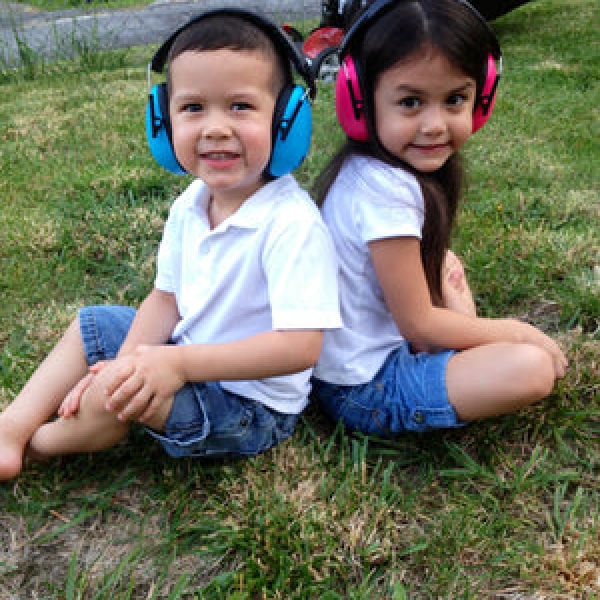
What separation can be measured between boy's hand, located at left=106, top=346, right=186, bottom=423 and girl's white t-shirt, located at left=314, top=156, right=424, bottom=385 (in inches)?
18.0

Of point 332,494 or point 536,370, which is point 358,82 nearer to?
point 536,370

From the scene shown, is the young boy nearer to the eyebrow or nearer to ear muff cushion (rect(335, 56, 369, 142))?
ear muff cushion (rect(335, 56, 369, 142))

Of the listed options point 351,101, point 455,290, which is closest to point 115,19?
point 455,290

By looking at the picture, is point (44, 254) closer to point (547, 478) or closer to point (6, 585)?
point (6, 585)

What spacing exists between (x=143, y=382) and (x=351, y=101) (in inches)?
31.0

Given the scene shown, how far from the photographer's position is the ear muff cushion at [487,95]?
1688mm

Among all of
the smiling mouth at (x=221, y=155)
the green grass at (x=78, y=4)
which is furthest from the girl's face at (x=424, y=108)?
the green grass at (x=78, y=4)

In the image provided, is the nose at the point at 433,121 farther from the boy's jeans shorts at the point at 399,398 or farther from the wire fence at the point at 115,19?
the wire fence at the point at 115,19

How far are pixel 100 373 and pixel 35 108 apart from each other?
396cm

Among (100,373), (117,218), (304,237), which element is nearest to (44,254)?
(117,218)

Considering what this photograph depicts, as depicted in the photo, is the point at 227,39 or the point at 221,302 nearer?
the point at 227,39

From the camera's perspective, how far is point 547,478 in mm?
1729

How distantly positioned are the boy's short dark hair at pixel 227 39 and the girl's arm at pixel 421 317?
1.54 feet

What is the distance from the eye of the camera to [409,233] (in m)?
1.64
